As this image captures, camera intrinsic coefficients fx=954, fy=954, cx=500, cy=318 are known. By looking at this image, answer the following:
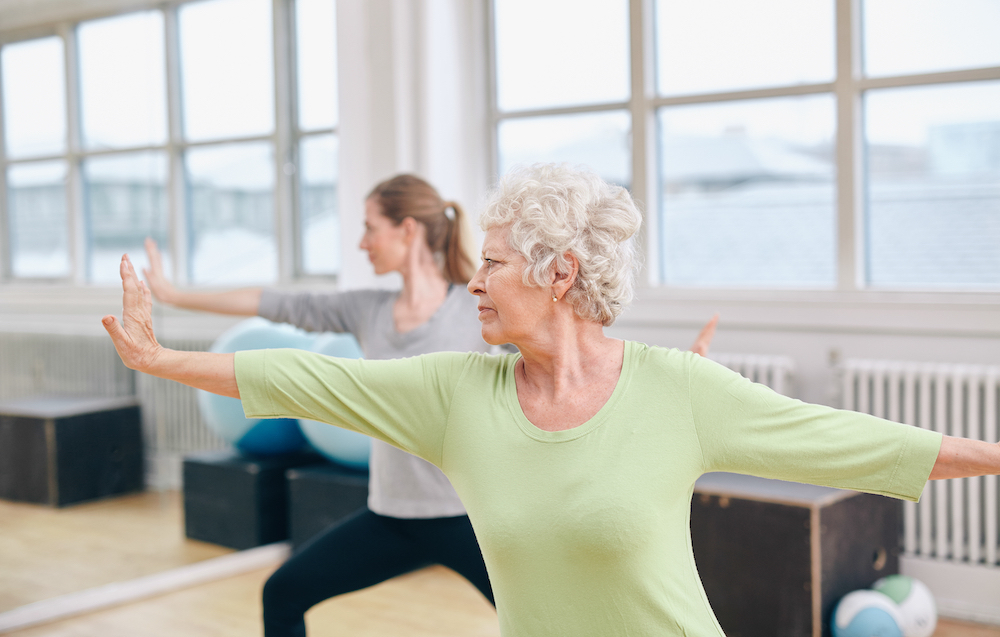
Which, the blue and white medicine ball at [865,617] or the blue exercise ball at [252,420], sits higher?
the blue exercise ball at [252,420]

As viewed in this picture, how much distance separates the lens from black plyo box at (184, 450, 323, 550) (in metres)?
3.85

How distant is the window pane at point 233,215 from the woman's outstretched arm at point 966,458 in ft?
12.2

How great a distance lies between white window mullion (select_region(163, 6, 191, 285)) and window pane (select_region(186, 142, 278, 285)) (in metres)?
0.45

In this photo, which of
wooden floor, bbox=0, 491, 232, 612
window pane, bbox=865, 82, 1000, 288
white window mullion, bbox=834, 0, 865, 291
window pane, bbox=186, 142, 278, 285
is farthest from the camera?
window pane, bbox=186, 142, 278, 285

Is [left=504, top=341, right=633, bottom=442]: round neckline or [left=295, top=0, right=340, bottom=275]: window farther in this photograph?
[left=295, top=0, right=340, bottom=275]: window

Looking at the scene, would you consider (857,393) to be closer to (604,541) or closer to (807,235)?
(807,235)

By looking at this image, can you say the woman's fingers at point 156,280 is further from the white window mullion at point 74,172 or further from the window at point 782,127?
the window at point 782,127

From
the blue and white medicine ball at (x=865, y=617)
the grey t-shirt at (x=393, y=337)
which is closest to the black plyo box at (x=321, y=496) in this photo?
the grey t-shirt at (x=393, y=337)

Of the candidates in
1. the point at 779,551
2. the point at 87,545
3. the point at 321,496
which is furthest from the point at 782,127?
the point at 87,545

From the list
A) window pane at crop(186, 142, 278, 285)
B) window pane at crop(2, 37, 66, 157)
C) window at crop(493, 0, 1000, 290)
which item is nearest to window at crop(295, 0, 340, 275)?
window pane at crop(186, 142, 278, 285)

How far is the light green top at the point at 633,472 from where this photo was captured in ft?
3.96

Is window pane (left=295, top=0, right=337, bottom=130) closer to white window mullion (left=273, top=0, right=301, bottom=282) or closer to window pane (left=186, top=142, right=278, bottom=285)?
white window mullion (left=273, top=0, right=301, bottom=282)

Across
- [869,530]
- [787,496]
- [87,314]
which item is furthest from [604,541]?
[87,314]

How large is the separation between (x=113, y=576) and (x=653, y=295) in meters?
2.30
